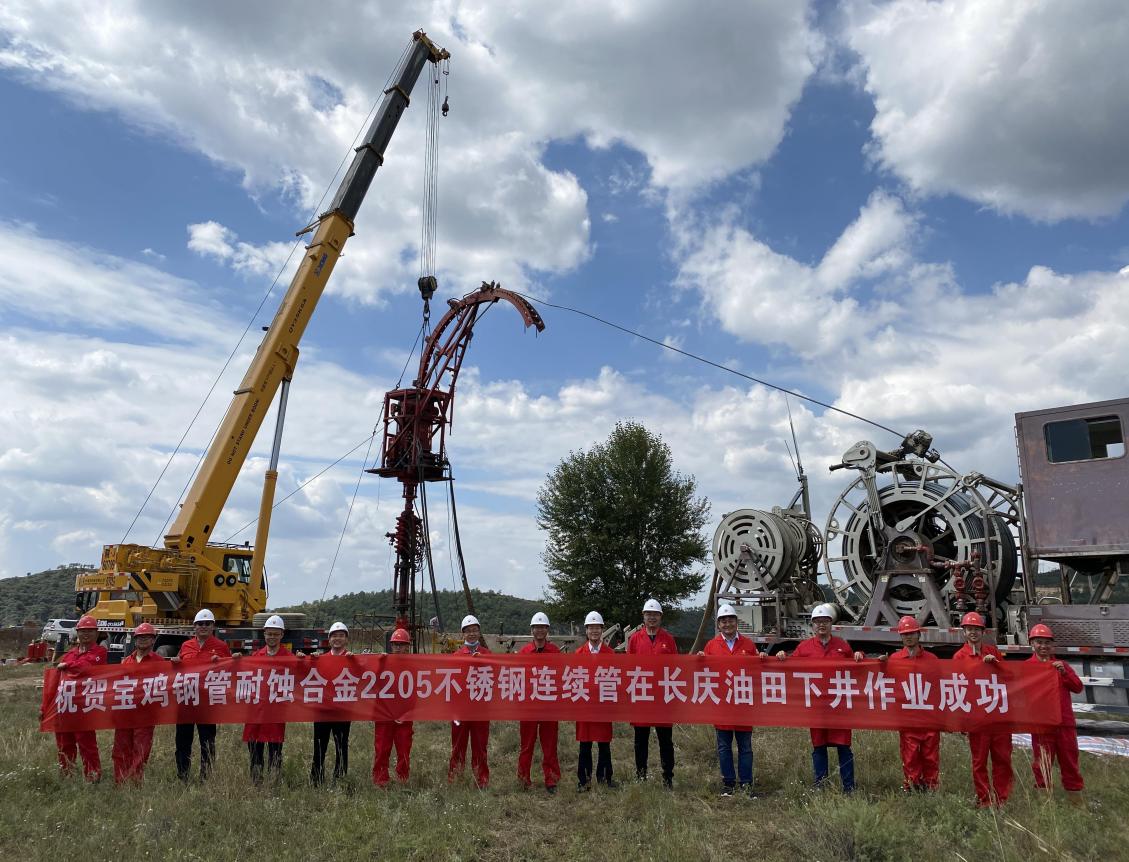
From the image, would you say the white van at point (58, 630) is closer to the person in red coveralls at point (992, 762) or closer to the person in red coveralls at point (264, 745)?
the person in red coveralls at point (264, 745)

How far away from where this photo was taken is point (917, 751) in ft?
26.8

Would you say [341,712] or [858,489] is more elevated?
[858,489]

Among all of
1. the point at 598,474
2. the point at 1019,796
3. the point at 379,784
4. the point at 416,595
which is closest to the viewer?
the point at 1019,796

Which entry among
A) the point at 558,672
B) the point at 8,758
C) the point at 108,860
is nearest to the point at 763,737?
the point at 558,672

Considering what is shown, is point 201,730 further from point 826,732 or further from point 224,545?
point 224,545

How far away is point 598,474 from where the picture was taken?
39.7 metres

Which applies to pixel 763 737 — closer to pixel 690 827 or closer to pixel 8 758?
pixel 690 827

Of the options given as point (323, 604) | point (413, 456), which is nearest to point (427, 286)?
point (413, 456)

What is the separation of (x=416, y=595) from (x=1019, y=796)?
2384 cm

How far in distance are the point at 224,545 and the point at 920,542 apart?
16.8 metres

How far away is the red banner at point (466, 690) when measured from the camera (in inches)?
331

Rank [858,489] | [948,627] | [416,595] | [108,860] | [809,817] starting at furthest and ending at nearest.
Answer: [416,595]
[858,489]
[948,627]
[809,817]
[108,860]

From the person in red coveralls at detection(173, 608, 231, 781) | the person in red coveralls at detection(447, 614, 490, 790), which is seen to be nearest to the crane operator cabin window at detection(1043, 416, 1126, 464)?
the person in red coveralls at detection(447, 614, 490, 790)

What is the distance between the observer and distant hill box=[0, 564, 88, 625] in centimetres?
7262
